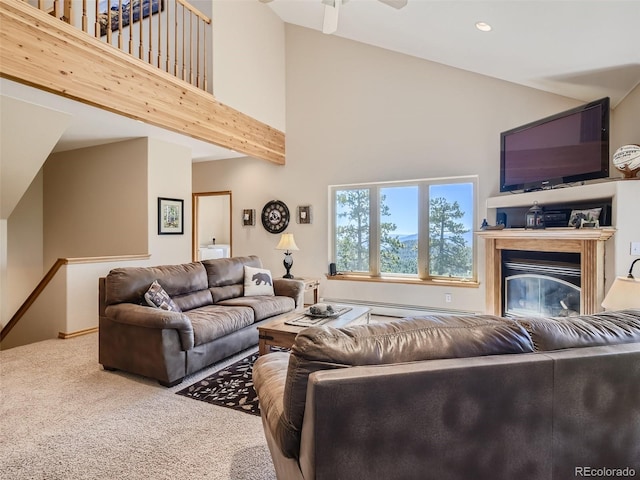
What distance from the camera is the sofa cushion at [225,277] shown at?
4105 mm

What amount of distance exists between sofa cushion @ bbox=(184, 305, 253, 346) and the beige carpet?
1.14 feet

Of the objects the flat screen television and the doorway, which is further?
the doorway

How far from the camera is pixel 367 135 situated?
212 inches

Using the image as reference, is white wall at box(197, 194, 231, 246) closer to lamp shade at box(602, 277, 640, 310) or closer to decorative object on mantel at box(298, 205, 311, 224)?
decorative object on mantel at box(298, 205, 311, 224)

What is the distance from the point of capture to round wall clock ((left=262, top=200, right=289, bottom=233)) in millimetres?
6055

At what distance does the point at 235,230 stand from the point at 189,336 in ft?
12.7

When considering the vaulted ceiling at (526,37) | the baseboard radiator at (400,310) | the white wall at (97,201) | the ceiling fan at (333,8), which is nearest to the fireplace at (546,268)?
the baseboard radiator at (400,310)

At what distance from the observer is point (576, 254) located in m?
3.45

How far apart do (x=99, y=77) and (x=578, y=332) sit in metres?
3.97

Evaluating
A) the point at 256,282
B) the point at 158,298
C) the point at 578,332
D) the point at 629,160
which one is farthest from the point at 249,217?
the point at 578,332

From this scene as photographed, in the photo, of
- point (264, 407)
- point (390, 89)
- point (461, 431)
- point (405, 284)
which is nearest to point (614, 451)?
point (461, 431)

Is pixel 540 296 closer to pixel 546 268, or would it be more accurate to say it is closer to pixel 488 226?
pixel 546 268

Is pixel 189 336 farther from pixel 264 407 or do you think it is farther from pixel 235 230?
pixel 235 230

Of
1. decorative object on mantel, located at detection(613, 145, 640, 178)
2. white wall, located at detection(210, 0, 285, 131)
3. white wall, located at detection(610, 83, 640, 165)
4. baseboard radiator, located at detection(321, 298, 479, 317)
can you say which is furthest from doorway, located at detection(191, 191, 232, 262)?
decorative object on mantel, located at detection(613, 145, 640, 178)
